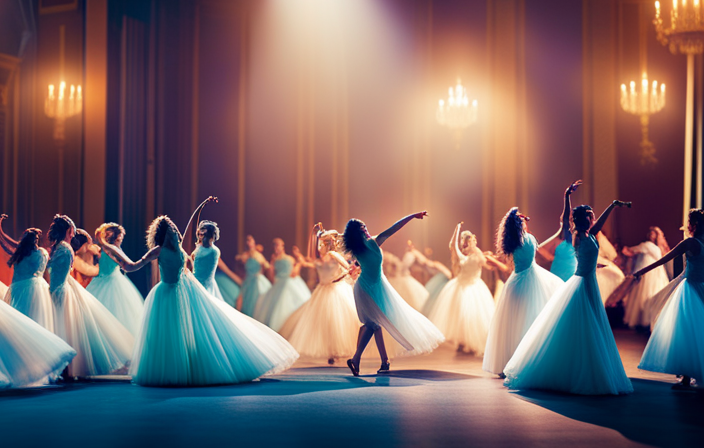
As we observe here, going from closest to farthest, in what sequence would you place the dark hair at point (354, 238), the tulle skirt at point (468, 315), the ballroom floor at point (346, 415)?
the ballroom floor at point (346, 415) < the dark hair at point (354, 238) < the tulle skirt at point (468, 315)

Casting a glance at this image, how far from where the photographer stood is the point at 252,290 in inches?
435

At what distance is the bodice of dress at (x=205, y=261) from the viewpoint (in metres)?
6.87

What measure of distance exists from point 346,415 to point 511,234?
7.87 feet

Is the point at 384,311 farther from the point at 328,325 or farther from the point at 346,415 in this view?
the point at 346,415

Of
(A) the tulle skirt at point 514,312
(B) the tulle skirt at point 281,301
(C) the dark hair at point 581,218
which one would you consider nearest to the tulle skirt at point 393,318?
(A) the tulle skirt at point 514,312

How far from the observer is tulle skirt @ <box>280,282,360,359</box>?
23.4ft

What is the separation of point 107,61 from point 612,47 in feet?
23.7

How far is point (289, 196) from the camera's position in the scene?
43.9ft

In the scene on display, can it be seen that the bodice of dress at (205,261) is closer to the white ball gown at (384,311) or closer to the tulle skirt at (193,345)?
the tulle skirt at (193,345)

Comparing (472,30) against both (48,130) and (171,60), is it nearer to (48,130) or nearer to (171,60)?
(171,60)

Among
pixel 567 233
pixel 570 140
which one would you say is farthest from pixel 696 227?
pixel 570 140

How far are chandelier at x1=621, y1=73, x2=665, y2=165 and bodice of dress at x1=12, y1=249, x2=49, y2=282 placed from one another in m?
7.95

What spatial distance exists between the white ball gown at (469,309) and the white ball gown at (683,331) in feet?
8.47

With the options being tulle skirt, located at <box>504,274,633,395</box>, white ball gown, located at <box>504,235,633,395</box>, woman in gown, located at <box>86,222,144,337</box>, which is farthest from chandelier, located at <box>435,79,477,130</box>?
tulle skirt, located at <box>504,274,633,395</box>
